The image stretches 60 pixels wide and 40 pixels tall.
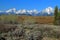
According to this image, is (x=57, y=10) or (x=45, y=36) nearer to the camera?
(x=45, y=36)

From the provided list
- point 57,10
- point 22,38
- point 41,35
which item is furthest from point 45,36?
point 57,10

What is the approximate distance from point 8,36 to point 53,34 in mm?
3955

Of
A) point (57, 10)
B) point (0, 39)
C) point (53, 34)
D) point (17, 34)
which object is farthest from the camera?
point (57, 10)

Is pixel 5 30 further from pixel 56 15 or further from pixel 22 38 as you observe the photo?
pixel 56 15

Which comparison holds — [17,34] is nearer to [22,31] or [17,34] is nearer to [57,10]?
Result: [22,31]

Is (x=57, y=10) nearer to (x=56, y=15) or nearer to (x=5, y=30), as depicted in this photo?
(x=56, y=15)

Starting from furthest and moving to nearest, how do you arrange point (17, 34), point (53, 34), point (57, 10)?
point (57, 10)
point (53, 34)
point (17, 34)

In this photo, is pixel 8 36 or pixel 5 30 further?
pixel 5 30

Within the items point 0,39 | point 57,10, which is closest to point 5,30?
point 0,39

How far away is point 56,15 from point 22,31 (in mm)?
37738

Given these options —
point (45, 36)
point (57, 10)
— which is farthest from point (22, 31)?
point (57, 10)

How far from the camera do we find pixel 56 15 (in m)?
54.0

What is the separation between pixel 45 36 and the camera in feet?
53.6

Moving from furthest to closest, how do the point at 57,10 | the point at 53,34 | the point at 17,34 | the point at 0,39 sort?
1. the point at 57,10
2. the point at 53,34
3. the point at 17,34
4. the point at 0,39
